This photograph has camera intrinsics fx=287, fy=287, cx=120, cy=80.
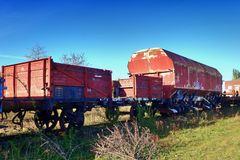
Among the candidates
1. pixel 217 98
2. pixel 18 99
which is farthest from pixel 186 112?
pixel 18 99

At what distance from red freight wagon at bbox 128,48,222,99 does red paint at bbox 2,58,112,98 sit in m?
6.37

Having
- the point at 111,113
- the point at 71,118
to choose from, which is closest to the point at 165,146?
the point at 71,118

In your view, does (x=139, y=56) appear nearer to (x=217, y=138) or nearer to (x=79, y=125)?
(x=79, y=125)

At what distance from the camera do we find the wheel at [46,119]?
11003mm

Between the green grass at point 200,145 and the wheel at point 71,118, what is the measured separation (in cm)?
340

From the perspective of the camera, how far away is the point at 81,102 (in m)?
10.7

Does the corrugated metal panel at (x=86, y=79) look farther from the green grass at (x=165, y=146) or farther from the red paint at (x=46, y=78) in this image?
the green grass at (x=165, y=146)

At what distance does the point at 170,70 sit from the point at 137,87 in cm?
389

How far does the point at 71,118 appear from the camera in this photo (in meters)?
10.8

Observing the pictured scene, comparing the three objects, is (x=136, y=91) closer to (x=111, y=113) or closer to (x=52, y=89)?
(x=111, y=113)

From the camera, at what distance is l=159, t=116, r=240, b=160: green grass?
22.3ft

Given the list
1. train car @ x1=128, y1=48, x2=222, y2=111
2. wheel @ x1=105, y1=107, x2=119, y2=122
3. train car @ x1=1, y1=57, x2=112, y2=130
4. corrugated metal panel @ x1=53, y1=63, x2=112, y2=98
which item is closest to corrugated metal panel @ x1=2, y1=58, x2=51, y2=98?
train car @ x1=1, y1=57, x2=112, y2=130

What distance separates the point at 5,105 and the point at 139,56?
1076cm

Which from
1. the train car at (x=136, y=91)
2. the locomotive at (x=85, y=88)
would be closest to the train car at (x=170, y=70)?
the locomotive at (x=85, y=88)
